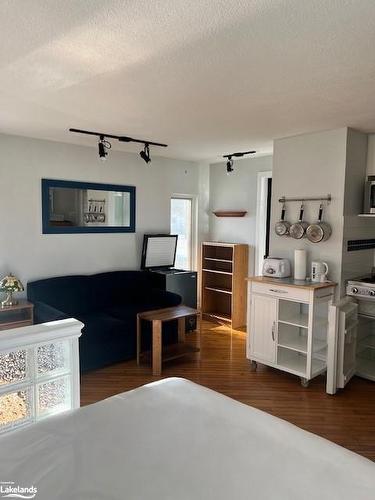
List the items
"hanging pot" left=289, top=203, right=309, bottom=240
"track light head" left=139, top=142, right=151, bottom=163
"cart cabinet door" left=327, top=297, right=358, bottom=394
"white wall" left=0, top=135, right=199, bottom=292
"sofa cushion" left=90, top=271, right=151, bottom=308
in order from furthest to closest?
"sofa cushion" left=90, top=271, right=151, bottom=308 < "track light head" left=139, top=142, right=151, bottom=163 < "white wall" left=0, top=135, right=199, bottom=292 < "hanging pot" left=289, top=203, right=309, bottom=240 < "cart cabinet door" left=327, top=297, right=358, bottom=394

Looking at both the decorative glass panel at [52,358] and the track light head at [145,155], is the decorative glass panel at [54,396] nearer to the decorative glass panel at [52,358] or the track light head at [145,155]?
the decorative glass panel at [52,358]

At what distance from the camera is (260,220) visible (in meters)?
5.29

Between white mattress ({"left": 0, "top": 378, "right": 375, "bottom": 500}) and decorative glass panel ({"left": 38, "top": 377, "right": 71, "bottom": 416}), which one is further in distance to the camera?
decorative glass panel ({"left": 38, "top": 377, "right": 71, "bottom": 416})

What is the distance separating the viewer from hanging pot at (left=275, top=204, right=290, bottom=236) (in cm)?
396

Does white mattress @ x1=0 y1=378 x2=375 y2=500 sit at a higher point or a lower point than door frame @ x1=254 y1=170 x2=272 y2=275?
lower

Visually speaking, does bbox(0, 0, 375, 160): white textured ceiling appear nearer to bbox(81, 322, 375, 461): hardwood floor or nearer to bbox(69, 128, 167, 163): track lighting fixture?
bbox(69, 128, 167, 163): track lighting fixture

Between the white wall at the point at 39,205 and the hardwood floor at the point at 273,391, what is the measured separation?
4.75 ft

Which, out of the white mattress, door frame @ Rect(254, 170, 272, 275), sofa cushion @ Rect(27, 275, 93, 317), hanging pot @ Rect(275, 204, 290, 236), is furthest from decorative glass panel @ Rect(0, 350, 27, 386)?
door frame @ Rect(254, 170, 272, 275)


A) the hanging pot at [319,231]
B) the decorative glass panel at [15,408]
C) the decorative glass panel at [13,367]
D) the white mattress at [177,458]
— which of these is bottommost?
the decorative glass panel at [15,408]

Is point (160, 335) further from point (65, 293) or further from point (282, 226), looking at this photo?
point (282, 226)

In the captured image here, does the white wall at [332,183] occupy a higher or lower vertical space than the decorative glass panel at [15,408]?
higher

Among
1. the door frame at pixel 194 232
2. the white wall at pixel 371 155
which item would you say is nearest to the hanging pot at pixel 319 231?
the white wall at pixel 371 155

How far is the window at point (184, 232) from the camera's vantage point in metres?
5.90

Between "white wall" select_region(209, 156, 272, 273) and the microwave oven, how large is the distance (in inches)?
65.1
